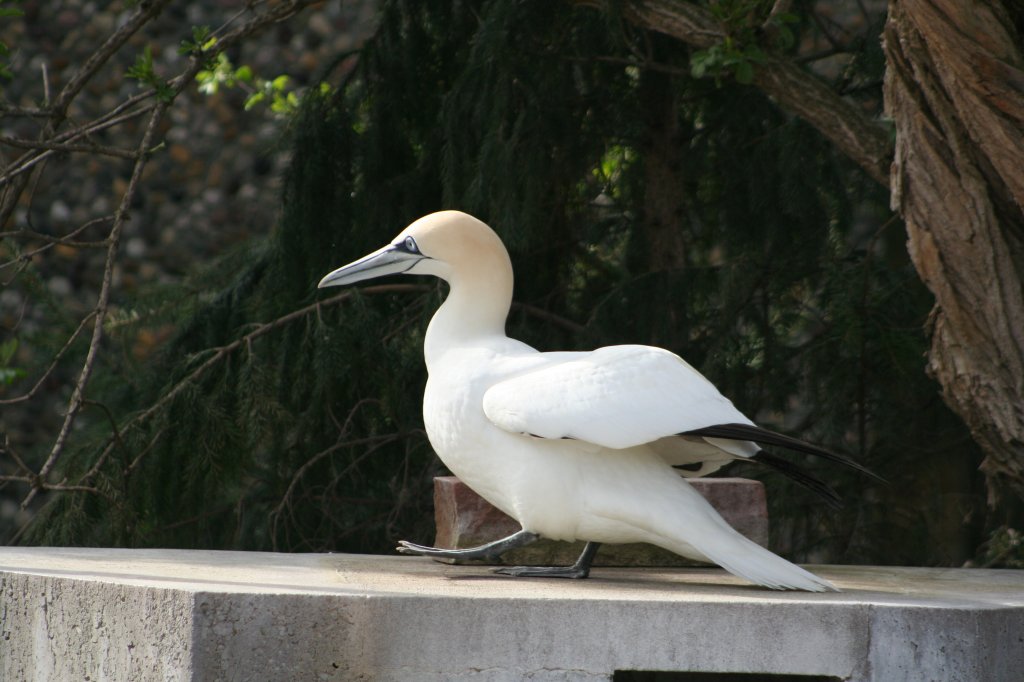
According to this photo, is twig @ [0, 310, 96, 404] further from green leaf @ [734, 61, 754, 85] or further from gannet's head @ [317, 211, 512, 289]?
green leaf @ [734, 61, 754, 85]

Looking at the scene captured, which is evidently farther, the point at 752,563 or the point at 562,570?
the point at 562,570

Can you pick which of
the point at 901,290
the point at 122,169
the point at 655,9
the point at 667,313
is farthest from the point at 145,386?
the point at 122,169

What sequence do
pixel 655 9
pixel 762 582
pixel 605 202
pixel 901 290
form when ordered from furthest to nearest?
pixel 605 202
pixel 901 290
pixel 655 9
pixel 762 582

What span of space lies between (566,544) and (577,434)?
2.30 ft

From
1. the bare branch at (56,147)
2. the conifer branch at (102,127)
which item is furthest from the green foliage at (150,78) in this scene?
the bare branch at (56,147)

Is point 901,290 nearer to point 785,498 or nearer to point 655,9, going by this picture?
point 785,498

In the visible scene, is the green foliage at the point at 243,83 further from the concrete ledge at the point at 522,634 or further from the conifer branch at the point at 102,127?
the concrete ledge at the point at 522,634

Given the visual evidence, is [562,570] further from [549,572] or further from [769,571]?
[769,571]

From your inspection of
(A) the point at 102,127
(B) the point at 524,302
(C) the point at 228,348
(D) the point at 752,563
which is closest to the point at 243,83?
(C) the point at 228,348

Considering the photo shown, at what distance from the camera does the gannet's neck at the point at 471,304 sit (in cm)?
317

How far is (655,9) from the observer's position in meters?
3.92

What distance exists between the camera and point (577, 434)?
2.76 metres

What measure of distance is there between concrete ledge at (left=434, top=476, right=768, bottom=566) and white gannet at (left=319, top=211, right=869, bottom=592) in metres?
0.18

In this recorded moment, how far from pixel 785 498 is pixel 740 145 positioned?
4.05ft
